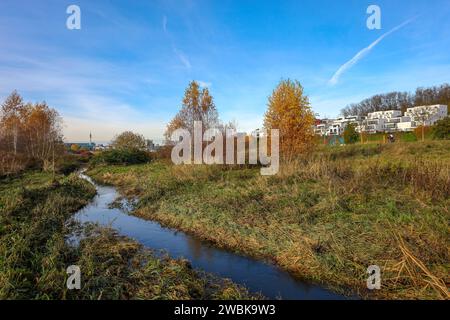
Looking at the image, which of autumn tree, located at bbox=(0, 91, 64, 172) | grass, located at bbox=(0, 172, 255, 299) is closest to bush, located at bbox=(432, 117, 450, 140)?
grass, located at bbox=(0, 172, 255, 299)

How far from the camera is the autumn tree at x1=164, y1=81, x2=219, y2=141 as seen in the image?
23.6m

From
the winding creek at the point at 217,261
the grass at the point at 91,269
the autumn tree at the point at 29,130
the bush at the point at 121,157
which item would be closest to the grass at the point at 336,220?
the winding creek at the point at 217,261

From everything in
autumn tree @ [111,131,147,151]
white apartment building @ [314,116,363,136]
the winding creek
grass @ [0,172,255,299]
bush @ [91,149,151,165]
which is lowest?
the winding creek

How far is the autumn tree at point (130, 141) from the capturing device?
34688mm

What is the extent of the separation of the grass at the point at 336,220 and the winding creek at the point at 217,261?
0.33m

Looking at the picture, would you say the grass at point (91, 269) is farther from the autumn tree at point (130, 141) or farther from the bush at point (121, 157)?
the autumn tree at point (130, 141)

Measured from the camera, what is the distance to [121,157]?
29.9 m

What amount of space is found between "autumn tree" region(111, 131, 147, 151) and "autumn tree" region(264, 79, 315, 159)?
69.9 feet

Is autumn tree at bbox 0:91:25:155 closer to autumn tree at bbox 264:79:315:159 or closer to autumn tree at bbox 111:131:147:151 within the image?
autumn tree at bbox 111:131:147:151

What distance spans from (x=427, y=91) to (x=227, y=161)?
235 feet

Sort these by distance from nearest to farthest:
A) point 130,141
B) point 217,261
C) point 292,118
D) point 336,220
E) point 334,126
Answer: point 217,261 → point 336,220 → point 292,118 → point 130,141 → point 334,126

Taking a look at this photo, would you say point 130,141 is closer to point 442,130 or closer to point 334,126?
point 442,130

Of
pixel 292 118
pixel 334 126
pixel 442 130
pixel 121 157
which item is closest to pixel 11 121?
pixel 121 157

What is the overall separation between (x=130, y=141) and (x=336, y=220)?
30.9m
